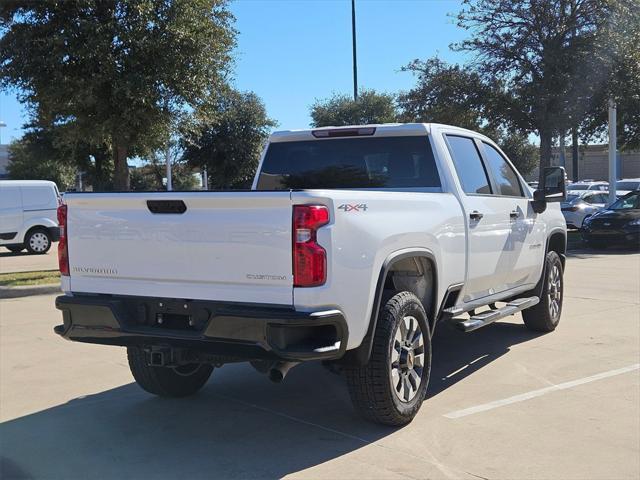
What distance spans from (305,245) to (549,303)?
4.53 m

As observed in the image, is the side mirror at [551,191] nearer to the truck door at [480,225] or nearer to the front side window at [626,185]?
the truck door at [480,225]

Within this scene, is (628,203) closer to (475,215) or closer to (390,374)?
(475,215)

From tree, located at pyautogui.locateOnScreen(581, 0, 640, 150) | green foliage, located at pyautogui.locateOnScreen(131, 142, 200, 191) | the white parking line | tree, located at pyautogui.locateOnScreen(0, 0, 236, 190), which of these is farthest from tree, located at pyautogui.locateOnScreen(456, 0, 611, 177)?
green foliage, located at pyautogui.locateOnScreen(131, 142, 200, 191)

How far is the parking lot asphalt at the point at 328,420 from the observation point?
397cm

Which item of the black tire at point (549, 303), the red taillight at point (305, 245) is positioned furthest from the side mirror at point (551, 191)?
the red taillight at point (305, 245)

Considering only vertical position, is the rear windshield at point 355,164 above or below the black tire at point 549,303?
above

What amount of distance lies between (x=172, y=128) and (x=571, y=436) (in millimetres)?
11080

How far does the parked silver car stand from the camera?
883 inches

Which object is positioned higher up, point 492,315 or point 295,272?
point 295,272

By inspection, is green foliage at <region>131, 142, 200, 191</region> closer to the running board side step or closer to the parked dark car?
the parked dark car

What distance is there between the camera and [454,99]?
2162cm

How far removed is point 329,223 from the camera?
3762 mm

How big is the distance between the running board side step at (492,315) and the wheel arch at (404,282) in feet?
1.11

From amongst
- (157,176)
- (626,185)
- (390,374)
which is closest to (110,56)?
(390,374)
